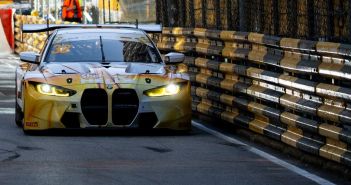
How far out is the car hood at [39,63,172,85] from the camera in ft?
45.2

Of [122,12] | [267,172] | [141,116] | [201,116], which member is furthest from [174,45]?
[122,12]

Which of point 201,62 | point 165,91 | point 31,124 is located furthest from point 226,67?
point 31,124

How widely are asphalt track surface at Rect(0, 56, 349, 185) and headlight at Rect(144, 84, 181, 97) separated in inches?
20.5

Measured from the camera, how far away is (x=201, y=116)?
16625 millimetres

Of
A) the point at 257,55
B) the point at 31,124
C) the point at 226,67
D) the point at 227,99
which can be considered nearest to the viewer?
the point at 31,124

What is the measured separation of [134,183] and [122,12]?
20.2m

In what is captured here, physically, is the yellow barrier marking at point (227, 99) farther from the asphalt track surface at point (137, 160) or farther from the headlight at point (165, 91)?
the headlight at point (165, 91)

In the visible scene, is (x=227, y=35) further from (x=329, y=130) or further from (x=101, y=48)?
(x=329, y=130)

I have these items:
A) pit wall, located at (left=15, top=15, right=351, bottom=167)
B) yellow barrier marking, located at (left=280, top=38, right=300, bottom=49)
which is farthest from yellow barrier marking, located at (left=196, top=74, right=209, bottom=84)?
yellow barrier marking, located at (left=280, top=38, right=300, bottom=49)

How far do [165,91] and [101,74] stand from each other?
0.79 metres

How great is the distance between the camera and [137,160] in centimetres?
1151

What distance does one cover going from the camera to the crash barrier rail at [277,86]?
10930mm

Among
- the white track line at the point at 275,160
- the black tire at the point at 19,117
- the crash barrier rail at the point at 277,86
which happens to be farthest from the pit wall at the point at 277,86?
the black tire at the point at 19,117

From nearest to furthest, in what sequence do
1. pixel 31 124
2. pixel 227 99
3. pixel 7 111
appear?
pixel 31 124 → pixel 227 99 → pixel 7 111
